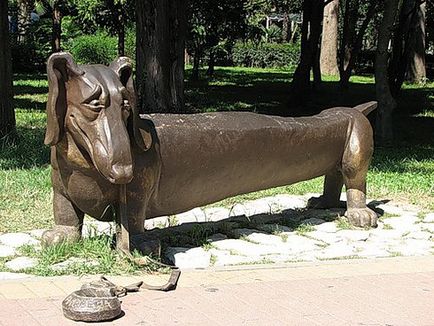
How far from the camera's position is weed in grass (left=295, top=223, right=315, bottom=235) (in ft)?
21.0

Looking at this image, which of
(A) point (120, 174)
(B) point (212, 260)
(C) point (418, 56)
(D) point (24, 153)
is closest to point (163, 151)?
(A) point (120, 174)

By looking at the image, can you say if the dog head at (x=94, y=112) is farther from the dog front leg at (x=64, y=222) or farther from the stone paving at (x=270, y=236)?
the stone paving at (x=270, y=236)

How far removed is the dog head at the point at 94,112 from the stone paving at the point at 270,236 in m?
0.98

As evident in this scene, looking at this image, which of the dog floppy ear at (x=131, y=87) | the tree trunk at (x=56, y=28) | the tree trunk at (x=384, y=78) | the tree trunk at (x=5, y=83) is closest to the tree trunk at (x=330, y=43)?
the tree trunk at (x=56, y=28)

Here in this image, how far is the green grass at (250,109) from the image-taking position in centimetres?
717

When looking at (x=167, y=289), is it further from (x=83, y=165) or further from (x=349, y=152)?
(x=349, y=152)

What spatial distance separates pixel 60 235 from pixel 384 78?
8.60 meters

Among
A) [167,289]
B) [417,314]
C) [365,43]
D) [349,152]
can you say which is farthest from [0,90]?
[365,43]

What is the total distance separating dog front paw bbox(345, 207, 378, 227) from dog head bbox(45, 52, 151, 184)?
2.69 metres

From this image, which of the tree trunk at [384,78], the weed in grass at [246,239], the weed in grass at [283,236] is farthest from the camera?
the tree trunk at [384,78]

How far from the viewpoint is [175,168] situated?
5.32 meters

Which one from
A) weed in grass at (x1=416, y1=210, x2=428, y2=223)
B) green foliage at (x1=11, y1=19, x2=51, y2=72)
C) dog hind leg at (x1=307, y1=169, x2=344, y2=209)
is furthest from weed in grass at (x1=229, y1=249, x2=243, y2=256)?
green foliage at (x1=11, y1=19, x2=51, y2=72)

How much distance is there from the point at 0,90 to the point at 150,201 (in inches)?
256

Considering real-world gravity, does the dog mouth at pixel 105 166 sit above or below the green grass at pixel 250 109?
above
